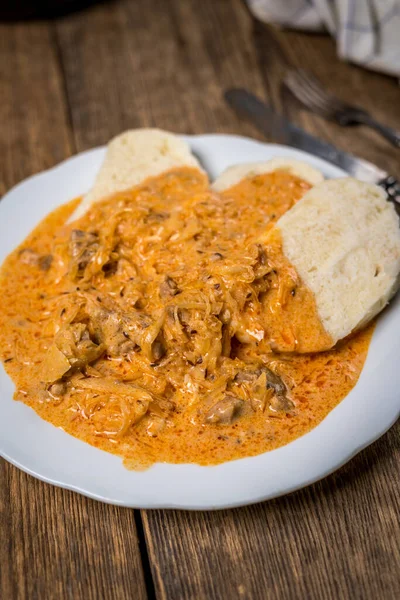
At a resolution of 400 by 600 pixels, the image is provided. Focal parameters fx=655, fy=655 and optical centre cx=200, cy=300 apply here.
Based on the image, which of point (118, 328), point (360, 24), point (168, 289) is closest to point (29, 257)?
point (118, 328)

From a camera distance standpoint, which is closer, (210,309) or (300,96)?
(210,309)

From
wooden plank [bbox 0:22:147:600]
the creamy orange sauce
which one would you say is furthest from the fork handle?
wooden plank [bbox 0:22:147:600]

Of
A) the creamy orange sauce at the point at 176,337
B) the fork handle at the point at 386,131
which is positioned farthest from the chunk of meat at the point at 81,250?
the fork handle at the point at 386,131

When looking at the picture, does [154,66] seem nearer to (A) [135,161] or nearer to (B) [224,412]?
(A) [135,161]

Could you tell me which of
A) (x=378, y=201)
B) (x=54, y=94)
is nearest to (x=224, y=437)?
(x=378, y=201)

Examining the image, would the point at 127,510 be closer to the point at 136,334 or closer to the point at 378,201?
the point at 136,334

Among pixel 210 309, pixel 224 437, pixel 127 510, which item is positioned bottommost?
pixel 127 510
